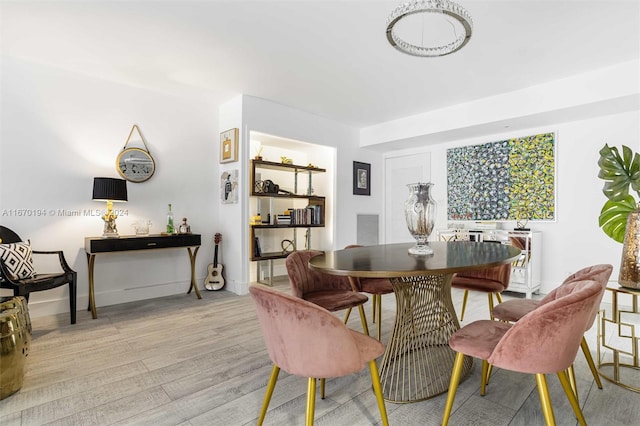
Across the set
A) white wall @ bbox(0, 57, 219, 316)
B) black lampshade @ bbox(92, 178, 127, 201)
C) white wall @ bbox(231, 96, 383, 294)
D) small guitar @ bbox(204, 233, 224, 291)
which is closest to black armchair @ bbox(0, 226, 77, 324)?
white wall @ bbox(0, 57, 219, 316)

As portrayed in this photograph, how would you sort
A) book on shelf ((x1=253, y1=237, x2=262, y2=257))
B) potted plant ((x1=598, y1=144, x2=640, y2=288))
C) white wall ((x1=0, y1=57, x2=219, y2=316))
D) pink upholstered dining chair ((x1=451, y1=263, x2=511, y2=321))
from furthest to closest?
book on shelf ((x1=253, y1=237, x2=262, y2=257)) < white wall ((x1=0, y1=57, x2=219, y2=316)) < pink upholstered dining chair ((x1=451, y1=263, x2=511, y2=321)) < potted plant ((x1=598, y1=144, x2=640, y2=288))

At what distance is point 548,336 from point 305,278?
143 cm

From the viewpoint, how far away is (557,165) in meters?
4.40

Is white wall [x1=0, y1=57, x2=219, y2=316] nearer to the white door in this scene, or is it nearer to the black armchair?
the black armchair

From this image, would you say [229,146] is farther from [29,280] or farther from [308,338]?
[308,338]

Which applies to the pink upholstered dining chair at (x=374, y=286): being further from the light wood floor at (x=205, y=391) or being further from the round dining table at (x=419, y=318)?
the round dining table at (x=419, y=318)

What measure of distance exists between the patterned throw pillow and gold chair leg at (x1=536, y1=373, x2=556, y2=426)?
12.4ft

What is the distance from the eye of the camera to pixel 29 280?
2881 mm

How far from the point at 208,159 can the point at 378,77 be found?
2504 mm

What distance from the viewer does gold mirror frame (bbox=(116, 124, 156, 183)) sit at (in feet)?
12.7

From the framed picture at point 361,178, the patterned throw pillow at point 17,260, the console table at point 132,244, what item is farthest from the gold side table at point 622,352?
the patterned throw pillow at point 17,260

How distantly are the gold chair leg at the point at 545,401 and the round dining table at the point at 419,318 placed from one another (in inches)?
19.6

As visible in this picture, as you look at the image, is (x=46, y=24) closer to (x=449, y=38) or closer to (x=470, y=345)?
(x=449, y=38)

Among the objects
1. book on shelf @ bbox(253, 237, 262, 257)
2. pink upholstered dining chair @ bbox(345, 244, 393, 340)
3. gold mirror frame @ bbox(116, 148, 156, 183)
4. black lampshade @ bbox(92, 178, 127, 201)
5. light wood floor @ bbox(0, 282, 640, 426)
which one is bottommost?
light wood floor @ bbox(0, 282, 640, 426)
